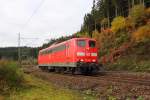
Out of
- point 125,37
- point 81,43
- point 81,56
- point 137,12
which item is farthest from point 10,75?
point 137,12

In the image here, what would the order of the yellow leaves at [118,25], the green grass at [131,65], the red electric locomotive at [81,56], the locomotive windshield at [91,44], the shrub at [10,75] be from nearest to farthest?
the shrub at [10,75] → the red electric locomotive at [81,56] → the locomotive windshield at [91,44] → the green grass at [131,65] → the yellow leaves at [118,25]

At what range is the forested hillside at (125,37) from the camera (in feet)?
130

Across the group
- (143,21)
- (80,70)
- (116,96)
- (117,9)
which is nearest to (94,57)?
(80,70)

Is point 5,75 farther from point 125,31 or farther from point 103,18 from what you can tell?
point 103,18

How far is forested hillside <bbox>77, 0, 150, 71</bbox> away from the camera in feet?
→ 130

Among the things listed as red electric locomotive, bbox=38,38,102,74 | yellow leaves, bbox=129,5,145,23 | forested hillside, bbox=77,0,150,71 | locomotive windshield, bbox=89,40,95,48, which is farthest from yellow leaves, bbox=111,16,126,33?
locomotive windshield, bbox=89,40,95,48

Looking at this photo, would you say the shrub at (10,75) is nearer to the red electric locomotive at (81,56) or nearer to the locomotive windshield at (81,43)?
the red electric locomotive at (81,56)

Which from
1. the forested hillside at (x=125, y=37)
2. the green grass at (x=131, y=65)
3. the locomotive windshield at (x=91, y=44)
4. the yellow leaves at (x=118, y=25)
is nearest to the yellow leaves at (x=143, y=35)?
the forested hillside at (x=125, y=37)

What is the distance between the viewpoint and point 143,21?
185 feet

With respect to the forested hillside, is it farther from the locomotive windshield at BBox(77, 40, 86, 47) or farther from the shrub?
the shrub

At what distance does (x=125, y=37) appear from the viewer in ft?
181

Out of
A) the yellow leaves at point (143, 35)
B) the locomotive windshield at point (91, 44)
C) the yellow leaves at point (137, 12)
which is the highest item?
the yellow leaves at point (137, 12)

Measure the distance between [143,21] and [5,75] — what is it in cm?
4253

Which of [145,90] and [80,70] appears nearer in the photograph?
[145,90]
